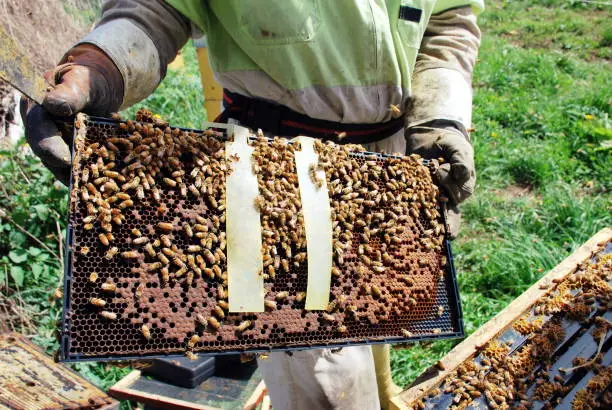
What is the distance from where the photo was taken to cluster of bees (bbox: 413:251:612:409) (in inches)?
97.4

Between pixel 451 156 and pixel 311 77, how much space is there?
811 millimetres

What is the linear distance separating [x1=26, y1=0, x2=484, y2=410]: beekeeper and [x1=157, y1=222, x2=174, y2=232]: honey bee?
0.59m

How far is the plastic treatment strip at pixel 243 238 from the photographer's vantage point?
207 centimetres

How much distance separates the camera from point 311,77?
2764mm

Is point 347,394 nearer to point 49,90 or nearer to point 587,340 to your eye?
point 587,340

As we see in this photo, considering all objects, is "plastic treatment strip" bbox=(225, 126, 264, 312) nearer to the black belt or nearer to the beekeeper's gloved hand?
the black belt

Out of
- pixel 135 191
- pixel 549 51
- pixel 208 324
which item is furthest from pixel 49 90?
pixel 549 51

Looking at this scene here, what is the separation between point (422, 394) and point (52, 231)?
3.49 meters

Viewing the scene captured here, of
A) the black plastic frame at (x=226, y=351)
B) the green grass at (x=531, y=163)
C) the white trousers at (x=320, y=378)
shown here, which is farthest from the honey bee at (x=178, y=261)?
the green grass at (x=531, y=163)

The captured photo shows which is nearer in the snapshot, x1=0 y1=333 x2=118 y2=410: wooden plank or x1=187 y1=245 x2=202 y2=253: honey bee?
x1=187 y1=245 x2=202 y2=253: honey bee

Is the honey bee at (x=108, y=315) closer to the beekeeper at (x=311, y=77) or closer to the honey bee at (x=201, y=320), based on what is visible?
the honey bee at (x=201, y=320)

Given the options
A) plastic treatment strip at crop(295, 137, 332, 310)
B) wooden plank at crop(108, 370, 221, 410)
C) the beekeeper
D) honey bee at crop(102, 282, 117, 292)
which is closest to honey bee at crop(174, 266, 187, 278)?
honey bee at crop(102, 282, 117, 292)

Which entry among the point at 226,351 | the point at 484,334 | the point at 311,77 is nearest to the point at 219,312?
the point at 226,351

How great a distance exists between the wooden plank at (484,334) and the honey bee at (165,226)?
49.2 inches
